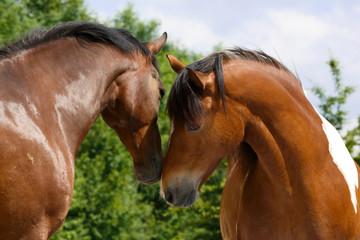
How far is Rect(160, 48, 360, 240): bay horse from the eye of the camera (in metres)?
4.12

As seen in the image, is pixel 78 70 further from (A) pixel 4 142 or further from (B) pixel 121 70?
(A) pixel 4 142

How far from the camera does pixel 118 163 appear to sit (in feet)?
45.8

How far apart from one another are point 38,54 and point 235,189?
6.64ft

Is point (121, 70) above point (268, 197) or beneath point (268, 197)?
above

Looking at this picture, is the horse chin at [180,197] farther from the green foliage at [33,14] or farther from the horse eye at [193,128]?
the green foliage at [33,14]

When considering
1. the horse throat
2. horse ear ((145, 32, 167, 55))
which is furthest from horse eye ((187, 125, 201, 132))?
horse ear ((145, 32, 167, 55))

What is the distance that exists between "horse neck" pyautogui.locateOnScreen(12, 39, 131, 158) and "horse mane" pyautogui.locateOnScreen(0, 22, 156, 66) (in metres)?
0.06

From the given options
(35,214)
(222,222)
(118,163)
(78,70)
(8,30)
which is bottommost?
(118,163)

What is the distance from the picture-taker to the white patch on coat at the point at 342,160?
14.3 feet

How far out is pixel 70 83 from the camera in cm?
373

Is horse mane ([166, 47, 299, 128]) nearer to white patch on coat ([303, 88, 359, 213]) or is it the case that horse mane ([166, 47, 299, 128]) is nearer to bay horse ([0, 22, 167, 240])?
bay horse ([0, 22, 167, 240])

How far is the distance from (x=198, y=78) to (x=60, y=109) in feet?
3.44

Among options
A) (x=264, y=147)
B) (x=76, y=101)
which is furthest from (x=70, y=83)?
(x=264, y=147)

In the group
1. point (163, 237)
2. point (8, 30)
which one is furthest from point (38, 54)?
point (163, 237)
